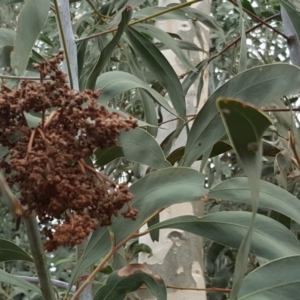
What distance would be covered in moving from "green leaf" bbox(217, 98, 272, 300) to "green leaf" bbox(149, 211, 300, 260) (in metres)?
0.16

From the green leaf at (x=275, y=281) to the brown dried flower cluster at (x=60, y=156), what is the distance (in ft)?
0.58

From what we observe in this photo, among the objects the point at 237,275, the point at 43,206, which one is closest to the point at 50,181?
the point at 43,206

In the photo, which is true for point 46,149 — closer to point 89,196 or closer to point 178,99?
point 89,196

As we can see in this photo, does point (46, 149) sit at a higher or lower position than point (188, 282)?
higher

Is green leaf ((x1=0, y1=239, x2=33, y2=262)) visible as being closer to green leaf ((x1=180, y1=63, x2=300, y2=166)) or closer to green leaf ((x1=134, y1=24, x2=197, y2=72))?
green leaf ((x1=180, y1=63, x2=300, y2=166))

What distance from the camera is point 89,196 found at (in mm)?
474

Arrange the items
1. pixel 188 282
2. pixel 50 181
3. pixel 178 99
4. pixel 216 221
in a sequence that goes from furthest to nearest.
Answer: pixel 188 282
pixel 178 99
pixel 216 221
pixel 50 181

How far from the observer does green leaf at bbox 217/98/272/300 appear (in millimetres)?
413

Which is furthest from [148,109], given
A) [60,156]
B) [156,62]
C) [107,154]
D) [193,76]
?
[60,156]

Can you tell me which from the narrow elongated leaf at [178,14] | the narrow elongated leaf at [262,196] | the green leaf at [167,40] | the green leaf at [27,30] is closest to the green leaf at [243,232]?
the narrow elongated leaf at [262,196]

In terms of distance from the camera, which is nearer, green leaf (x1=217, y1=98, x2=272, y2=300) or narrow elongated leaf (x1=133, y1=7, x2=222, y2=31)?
green leaf (x1=217, y1=98, x2=272, y2=300)

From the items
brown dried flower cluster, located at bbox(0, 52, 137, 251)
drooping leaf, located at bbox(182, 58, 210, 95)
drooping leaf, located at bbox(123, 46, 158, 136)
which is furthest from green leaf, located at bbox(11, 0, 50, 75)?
drooping leaf, located at bbox(182, 58, 210, 95)

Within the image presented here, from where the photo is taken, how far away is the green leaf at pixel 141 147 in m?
0.65

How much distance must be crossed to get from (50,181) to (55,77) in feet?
0.37
